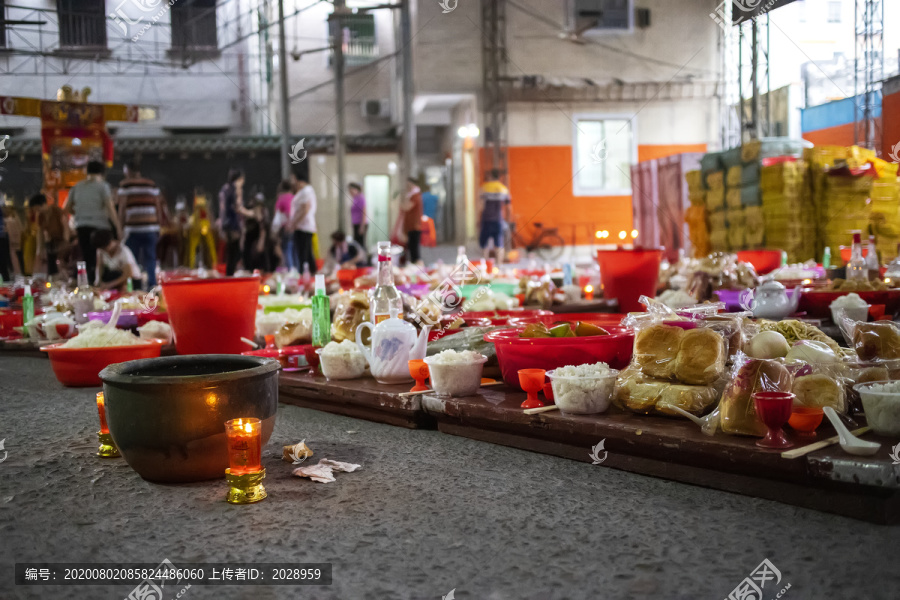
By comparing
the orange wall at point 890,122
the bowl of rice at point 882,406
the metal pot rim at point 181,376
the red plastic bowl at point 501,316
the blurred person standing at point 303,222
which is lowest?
the bowl of rice at point 882,406

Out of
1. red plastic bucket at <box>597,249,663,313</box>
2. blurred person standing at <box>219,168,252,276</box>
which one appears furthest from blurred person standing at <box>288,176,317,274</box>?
red plastic bucket at <box>597,249,663,313</box>

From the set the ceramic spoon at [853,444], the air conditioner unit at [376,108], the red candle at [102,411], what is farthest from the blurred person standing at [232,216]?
the air conditioner unit at [376,108]

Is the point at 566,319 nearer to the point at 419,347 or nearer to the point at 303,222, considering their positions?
the point at 419,347

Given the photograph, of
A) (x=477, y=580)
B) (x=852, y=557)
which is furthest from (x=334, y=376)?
(x=852, y=557)

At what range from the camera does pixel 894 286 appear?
12.6ft

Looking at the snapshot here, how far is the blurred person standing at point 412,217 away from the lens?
11.0 metres

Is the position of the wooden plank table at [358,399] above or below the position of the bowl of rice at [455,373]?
below

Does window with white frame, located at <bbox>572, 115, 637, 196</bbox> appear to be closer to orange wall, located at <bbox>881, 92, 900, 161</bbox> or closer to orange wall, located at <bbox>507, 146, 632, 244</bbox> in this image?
orange wall, located at <bbox>507, 146, 632, 244</bbox>

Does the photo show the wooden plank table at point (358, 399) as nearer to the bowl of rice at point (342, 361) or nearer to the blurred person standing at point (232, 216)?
the bowl of rice at point (342, 361)

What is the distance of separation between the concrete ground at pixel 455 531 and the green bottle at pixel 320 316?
1.17 m

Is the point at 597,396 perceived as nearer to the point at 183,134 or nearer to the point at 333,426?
the point at 333,426

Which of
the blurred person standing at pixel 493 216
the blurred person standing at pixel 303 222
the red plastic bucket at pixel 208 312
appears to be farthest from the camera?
the blurred person standing at pixel 493 216

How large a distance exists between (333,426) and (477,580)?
1428mm

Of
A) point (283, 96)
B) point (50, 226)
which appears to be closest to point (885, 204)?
point (283, 96)
